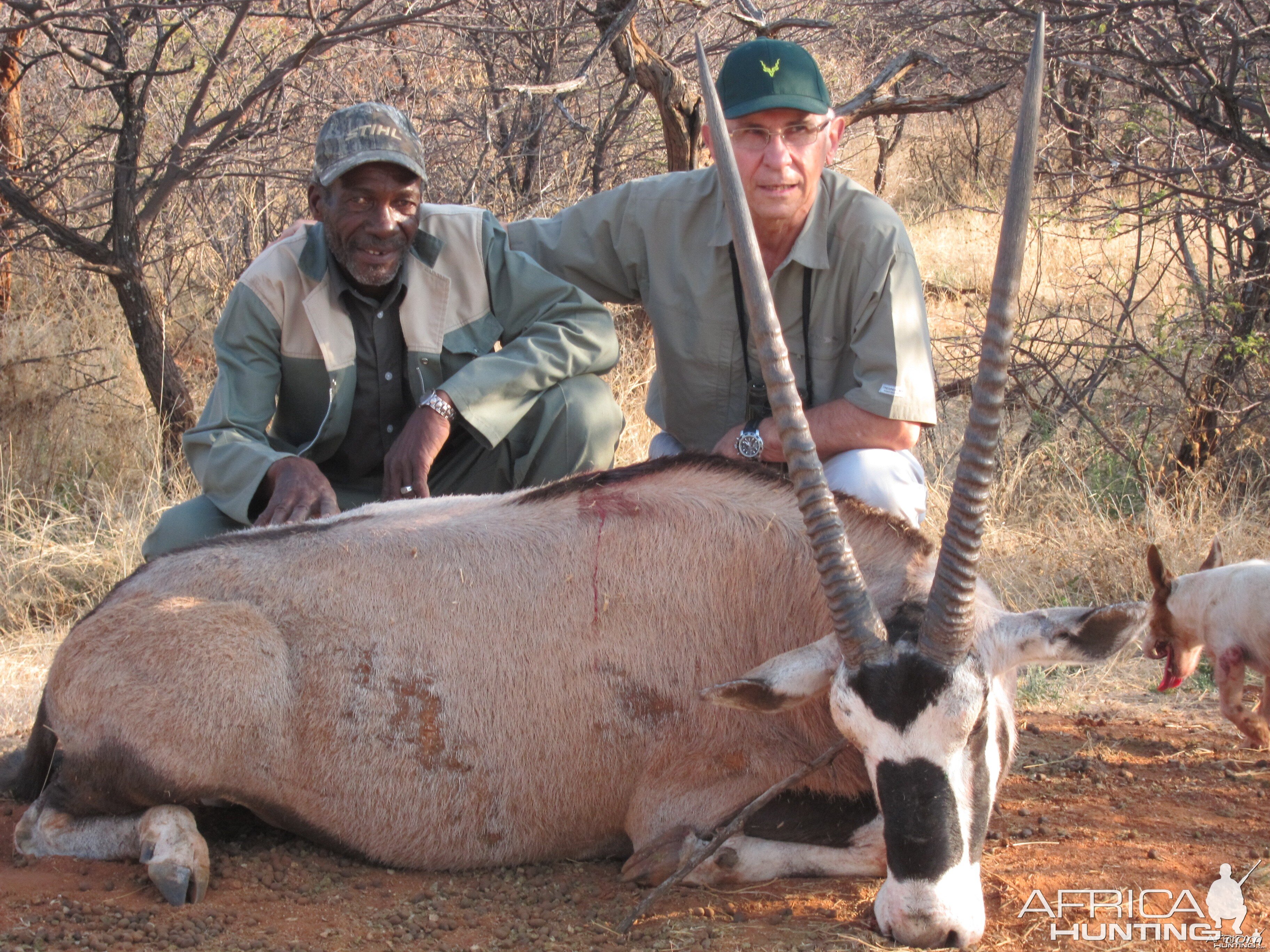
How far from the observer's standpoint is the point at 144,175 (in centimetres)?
972

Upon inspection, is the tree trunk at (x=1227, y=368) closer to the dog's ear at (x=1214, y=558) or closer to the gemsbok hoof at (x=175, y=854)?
the dog's ear at (x=1214, y=558)

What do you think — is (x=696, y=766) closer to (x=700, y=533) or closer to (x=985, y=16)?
(x=700, y=533)

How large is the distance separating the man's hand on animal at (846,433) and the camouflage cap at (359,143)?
1.77 meters

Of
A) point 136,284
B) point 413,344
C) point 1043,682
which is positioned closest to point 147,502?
point 136,284

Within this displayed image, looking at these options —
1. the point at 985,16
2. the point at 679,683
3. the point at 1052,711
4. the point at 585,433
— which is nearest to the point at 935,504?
the point at 1052,711

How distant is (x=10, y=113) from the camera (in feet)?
25.5

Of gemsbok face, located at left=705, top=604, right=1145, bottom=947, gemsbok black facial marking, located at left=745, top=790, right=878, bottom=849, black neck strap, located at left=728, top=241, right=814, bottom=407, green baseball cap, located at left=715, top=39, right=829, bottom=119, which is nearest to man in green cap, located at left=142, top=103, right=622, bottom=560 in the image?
black neck strap, located at left=728, top=241, right=814, bottom=407

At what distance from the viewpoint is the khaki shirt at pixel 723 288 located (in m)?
4.95

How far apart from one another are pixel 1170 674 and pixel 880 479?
127cm

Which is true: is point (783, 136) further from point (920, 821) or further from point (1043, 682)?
point (920, 821)

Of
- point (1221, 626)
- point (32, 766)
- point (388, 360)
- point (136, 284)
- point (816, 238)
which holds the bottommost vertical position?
point (32, 766)

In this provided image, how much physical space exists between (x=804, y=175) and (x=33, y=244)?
6002mm

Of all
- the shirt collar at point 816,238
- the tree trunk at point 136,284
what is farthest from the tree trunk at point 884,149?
the shirt collar at point 816,238

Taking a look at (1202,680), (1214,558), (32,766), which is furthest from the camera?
(1202,680)
